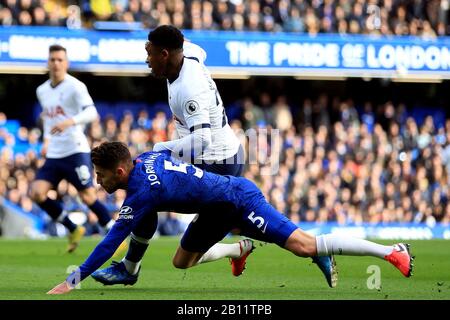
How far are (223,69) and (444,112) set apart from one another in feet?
25.5

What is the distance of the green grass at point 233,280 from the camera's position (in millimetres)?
8531

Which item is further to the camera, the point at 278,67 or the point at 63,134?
the point at 278,67

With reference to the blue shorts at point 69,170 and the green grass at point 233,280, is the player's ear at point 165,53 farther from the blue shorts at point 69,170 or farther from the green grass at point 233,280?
the blue shorts at point 69,170

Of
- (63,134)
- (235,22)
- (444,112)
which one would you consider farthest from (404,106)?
(63,134)

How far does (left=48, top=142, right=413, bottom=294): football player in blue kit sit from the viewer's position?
7.90 meters

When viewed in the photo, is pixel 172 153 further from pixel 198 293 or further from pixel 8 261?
pixel 8 261

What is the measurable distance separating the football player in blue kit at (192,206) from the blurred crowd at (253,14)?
1663cm

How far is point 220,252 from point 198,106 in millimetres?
1484

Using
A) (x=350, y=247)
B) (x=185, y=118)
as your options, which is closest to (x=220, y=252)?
(x=185, y=118)

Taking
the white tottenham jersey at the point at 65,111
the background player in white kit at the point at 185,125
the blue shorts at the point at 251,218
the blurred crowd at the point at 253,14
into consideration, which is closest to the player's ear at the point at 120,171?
the blue shorts at the point at 251,218

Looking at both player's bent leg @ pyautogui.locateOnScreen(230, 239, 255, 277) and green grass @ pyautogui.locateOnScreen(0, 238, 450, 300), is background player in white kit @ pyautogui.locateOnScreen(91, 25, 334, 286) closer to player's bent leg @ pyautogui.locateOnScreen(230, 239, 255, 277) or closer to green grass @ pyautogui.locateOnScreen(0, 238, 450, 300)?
green grass @ pyautogui.locateOnScreen(0, 238, 450, 300)

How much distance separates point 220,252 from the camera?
956 cm

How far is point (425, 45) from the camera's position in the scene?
1066 inches

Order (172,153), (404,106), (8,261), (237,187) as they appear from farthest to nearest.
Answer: (404,106), (8,261), (172,153), (237,187)
